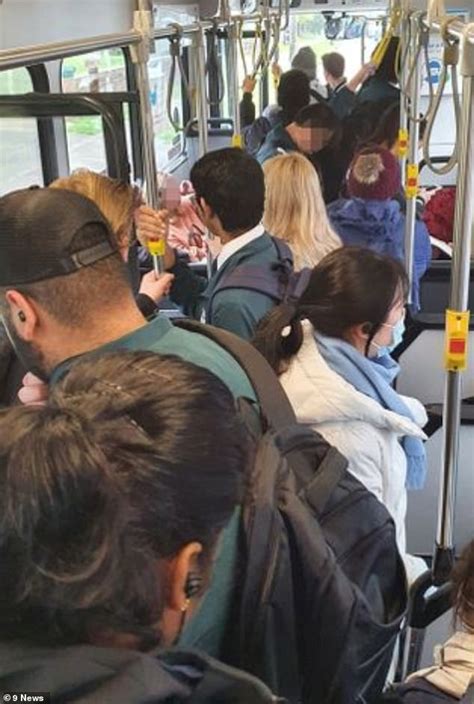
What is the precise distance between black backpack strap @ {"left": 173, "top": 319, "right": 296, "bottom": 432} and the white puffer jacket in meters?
0.26

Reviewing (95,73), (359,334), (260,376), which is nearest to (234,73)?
(95,73)

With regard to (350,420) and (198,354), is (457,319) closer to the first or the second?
(350,420)

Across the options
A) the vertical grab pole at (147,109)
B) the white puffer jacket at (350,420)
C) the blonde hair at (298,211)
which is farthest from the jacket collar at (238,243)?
the white puffer jacket at (350,420)

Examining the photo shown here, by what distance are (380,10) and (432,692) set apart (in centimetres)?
567

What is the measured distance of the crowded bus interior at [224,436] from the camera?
639mm

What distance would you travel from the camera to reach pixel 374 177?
9.26 ft

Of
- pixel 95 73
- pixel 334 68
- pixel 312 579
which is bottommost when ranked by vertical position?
pixel 312 579

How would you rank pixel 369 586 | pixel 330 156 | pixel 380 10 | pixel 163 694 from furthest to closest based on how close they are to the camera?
1. pixel 380 10
2. pixel 330 156
3. pixel 369 586
4. pixel 163 694

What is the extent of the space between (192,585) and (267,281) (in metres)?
1.28

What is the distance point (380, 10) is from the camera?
5980 millimetres

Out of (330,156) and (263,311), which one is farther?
(330,156)

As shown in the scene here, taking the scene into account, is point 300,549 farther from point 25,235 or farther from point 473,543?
point 25,235

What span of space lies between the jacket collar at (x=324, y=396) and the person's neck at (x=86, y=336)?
0.37 metres

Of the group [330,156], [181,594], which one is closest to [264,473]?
[181,594]
